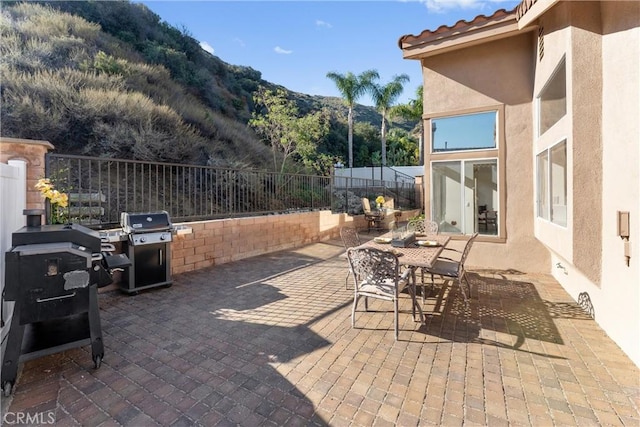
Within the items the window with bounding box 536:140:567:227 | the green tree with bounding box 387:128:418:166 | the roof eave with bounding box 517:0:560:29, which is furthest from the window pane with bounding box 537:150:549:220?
the green tree with bounding box 387:128:418:166

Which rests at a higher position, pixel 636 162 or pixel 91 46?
pixel 91 46

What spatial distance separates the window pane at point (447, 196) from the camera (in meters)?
6.53

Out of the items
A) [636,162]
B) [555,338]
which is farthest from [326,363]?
[636,162]

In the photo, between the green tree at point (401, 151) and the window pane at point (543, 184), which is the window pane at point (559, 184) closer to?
the window pane at point (543, 184)

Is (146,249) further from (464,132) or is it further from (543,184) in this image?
(543,184)

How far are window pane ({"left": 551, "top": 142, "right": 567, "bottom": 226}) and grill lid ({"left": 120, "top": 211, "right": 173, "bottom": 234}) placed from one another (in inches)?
229

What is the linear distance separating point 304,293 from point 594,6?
5.06 metres

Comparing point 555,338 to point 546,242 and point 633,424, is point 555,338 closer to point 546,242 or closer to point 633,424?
point 633,424

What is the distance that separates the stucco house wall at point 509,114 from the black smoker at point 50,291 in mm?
6515

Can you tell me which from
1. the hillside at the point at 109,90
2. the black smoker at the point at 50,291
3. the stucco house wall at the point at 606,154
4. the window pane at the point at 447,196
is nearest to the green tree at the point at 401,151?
the hillside at the point at 109,90

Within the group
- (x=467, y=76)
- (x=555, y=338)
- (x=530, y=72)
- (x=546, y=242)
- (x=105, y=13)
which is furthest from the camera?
(x=105, y=13)

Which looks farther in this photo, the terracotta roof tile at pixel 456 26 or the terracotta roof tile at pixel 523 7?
the terracotta roof tile at pixel 456 26

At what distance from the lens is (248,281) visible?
538 centimetres

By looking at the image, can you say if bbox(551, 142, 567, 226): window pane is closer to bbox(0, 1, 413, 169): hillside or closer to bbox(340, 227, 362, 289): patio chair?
bbox(340, 227, 362, 289): patio chair
